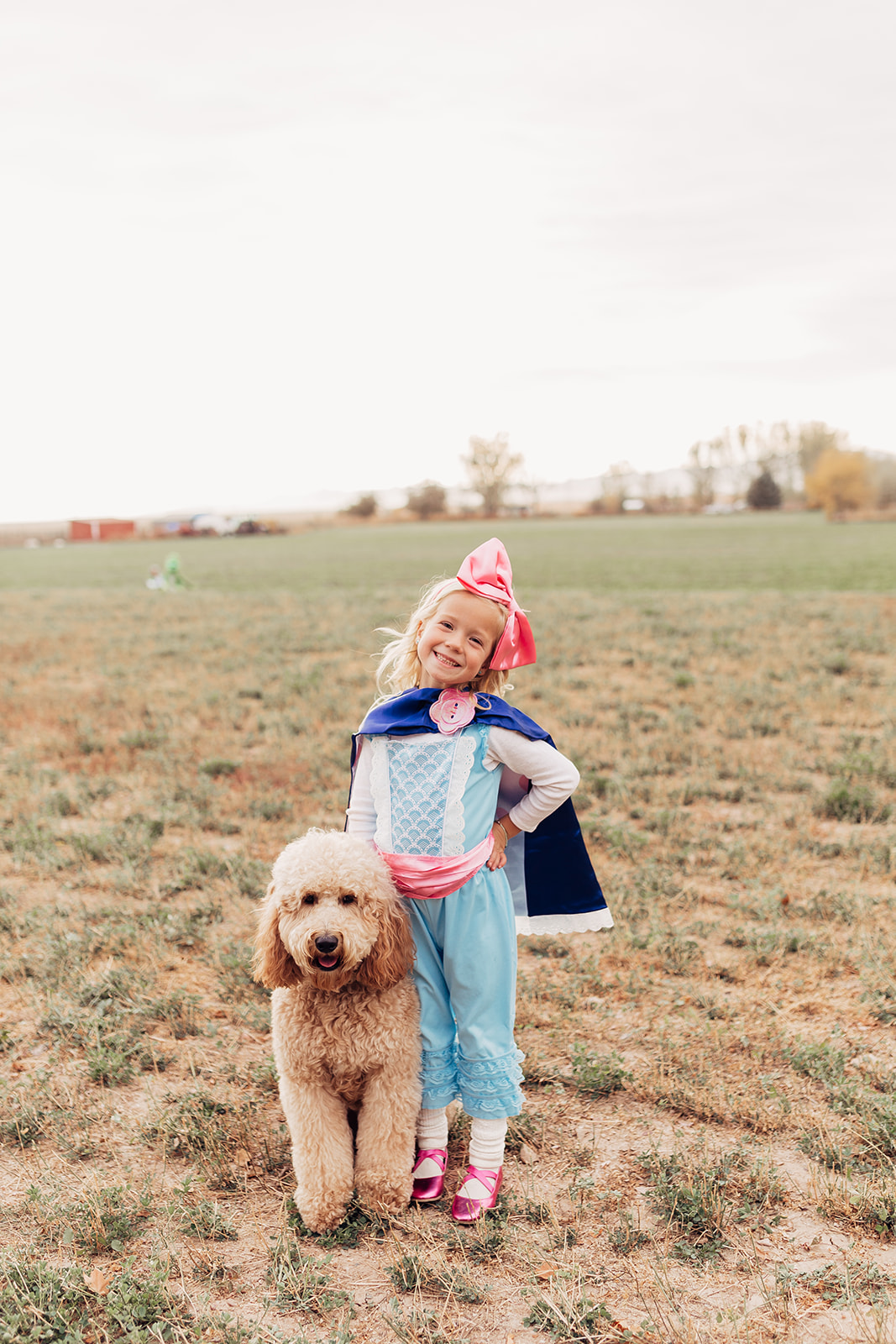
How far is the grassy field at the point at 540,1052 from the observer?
257 centimetres

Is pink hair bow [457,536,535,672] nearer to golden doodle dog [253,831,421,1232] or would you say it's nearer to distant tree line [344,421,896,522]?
golden doodle dog [253,831,421,1232]

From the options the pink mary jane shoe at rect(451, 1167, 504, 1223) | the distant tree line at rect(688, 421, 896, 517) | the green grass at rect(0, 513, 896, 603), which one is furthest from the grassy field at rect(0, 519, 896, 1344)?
the distant tree line at rect(688, 421, 896, 517)

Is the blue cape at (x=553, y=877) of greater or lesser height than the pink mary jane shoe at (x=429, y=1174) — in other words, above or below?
above

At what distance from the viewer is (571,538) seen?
177 feet

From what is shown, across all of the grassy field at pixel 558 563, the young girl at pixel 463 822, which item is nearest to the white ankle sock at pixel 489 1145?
the young girl at pixel 463 822

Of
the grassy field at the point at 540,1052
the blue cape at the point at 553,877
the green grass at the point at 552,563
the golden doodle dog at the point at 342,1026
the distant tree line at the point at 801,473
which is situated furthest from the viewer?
the distant tree line at the point at 801,473

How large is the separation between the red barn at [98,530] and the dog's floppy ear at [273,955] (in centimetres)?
8770

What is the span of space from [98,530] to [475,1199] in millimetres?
98108

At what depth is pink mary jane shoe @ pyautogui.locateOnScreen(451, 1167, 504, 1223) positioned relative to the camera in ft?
9.50

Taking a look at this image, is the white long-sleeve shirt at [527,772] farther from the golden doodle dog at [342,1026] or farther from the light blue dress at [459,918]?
the golden doodle dog at [342,1026]

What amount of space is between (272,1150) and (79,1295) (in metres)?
0.79

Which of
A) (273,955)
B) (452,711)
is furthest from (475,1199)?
(452,711)

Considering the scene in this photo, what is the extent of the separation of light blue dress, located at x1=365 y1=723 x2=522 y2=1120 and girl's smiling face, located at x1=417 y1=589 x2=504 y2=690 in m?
0.21

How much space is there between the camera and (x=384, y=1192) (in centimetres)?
293
